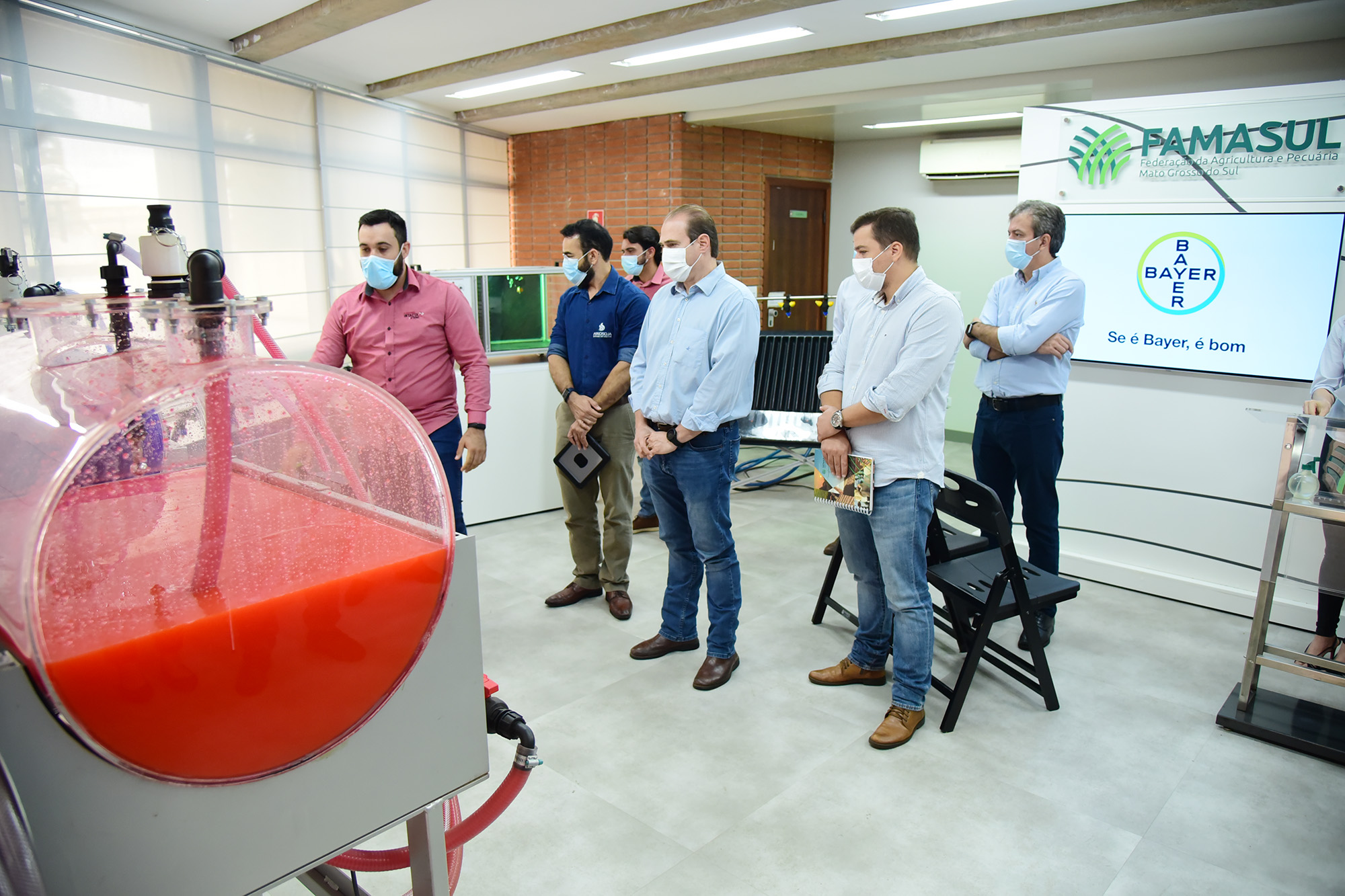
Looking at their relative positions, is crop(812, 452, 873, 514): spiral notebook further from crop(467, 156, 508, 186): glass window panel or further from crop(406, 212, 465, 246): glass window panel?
crop(467, 156, 508, 186): glass window panel

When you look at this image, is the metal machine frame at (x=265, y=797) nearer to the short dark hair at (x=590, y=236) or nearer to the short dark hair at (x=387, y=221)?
the short dark hair at (x=387, y=221)

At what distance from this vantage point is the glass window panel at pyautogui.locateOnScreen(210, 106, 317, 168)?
5.83 meters

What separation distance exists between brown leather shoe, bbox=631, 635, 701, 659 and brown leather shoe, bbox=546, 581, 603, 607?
1.90ft

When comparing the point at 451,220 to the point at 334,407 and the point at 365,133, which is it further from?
the point at 334,407

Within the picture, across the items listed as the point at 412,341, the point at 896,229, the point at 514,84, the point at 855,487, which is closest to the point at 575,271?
the point at 412,341

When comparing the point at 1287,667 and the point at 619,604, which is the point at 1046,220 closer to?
the point at 1287,667

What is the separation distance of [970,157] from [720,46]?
288cm

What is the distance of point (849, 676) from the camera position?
293 cm

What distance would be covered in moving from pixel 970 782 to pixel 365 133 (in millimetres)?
6996

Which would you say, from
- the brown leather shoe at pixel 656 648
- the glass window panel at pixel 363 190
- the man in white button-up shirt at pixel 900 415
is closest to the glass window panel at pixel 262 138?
the glass window panel at pixel 363 190

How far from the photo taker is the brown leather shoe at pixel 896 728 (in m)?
2.53

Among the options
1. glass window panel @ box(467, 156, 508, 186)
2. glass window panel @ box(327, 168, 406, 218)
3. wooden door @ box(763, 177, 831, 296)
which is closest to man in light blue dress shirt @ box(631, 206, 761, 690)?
glass window panel @ box(327, 168, 406, 218)

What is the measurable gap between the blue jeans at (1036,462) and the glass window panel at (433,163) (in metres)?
6.24

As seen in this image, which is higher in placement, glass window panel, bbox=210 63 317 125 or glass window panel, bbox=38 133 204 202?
glass window panel, bbox=210 63 317 125
